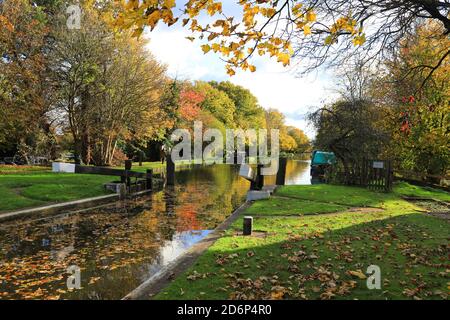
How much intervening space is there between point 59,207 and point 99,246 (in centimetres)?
602

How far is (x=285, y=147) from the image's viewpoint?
296ft

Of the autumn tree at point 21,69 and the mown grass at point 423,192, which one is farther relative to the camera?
the autumn tree at point 21,69

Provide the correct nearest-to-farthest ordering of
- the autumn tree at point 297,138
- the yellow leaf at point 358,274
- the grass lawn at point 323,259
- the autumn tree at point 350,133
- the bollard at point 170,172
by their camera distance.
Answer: the grass lawn at point 323,259
the yellow leaf at point 358,274
the autumn tree at point 350,133
the bollard at point 170,172
the autumn tree at point 297,138

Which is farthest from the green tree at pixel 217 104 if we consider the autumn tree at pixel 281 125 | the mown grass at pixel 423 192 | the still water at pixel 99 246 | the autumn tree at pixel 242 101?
the still water at pixel 99 246

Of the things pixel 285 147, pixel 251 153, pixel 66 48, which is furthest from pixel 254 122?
pixel 66 48

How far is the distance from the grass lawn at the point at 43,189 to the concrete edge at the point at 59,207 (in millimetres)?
621

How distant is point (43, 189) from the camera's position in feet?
55.4

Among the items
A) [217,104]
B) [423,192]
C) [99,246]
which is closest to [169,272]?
[99,246]

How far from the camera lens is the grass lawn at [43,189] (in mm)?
14531

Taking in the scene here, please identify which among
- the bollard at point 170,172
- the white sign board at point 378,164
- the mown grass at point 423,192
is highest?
the white sign board at point 378,164

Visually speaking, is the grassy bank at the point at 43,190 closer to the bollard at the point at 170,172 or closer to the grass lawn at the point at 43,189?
the grass lawn at the point at 43,189

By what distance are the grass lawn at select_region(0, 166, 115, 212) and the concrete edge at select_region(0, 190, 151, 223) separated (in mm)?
Result: 621

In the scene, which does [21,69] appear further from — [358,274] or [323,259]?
[358,274]
